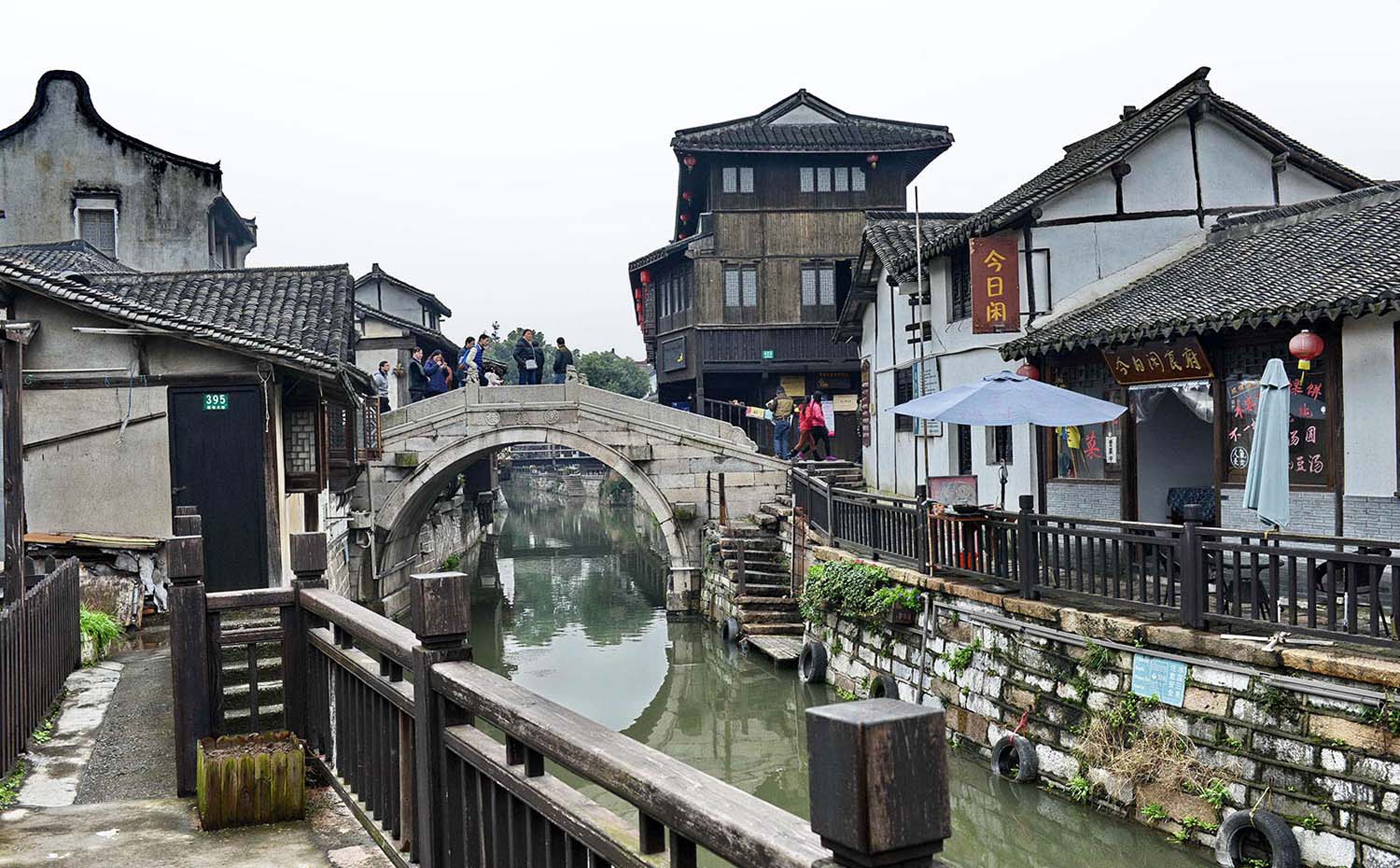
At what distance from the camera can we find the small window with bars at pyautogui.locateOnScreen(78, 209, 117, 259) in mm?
24406

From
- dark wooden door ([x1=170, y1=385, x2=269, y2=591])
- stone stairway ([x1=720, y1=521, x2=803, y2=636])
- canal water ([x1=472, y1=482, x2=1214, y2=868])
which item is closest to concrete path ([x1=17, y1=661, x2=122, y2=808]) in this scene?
dark wooden door ([x1=170, y1=385, x2=269, y2=591])

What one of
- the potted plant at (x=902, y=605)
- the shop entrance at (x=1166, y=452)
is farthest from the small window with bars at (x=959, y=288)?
the potted plant at (x=902, y=605)

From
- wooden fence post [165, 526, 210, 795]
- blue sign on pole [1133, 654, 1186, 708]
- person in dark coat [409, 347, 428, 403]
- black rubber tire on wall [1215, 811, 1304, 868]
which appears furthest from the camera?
person in dark coat [409, 347, 428, 403]

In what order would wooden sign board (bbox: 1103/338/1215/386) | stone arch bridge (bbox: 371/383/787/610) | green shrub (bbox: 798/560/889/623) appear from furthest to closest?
1. stone arch bridge (bbox: 371/383/787/610)
2. green shrub (bbox: 798/560/889/623)
3. wooden sign board (bbox: 1103/338/1215/386)

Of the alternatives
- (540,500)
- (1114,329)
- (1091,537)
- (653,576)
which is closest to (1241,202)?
(1114,329)

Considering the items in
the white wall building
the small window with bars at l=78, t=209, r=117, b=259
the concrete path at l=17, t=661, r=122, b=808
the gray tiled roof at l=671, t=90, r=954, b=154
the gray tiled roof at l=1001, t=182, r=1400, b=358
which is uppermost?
the gray tiled roof at l=671, t=90, r=954, b=154

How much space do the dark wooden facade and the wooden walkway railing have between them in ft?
72.8

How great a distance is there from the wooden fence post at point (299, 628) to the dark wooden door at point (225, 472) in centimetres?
693

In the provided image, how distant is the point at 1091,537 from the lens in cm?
977

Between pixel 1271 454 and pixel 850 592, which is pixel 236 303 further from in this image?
pixel 1271 454

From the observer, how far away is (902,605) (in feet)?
41.5

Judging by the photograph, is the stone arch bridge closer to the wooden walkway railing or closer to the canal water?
the canal water

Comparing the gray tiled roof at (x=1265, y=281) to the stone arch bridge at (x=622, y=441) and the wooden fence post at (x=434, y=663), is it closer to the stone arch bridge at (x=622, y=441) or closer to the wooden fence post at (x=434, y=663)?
the wooden fence post at (x=434, y=663)

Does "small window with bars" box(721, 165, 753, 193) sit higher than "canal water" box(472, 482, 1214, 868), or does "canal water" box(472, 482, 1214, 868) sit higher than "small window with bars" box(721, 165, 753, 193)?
"small window with bars" box(721, 165, 753, 193)
